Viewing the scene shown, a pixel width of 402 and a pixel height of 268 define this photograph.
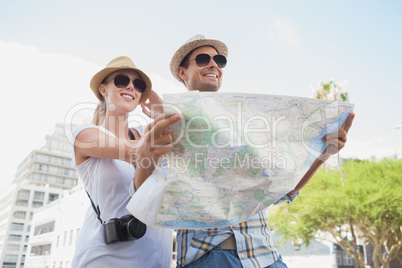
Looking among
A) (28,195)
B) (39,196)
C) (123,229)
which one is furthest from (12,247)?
(123,229)

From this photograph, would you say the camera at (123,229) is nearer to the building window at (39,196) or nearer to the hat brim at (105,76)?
the hat brim at (105,76)

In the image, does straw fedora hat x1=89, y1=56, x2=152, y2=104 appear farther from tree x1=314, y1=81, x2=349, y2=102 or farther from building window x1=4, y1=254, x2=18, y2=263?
building window x1=4, y1=254, x2=18, y2=263

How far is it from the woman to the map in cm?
19

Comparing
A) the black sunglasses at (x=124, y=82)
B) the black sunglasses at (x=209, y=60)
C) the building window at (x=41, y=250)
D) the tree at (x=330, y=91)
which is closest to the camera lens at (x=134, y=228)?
the black sunglasses at (x=124, y=82)

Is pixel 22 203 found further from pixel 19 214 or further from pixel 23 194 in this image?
pixel 19 214

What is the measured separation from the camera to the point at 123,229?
1.72m

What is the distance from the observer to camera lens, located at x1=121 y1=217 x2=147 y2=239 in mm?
1696

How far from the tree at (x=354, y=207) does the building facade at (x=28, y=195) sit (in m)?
63.1

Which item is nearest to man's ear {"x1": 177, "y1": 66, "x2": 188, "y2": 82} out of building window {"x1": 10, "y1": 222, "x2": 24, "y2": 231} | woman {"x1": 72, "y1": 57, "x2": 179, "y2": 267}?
woman {"x1": 72, "y1": 57, "x2": 179, "y2": 267}

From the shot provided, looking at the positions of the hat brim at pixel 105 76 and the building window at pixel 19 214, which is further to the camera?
the building window at pixel 19 214

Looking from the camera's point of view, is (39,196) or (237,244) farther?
(39,196)

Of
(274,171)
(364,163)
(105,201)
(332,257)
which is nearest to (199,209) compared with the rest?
(274,171)

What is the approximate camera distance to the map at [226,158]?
1359 mm

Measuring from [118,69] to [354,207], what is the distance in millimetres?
19549
